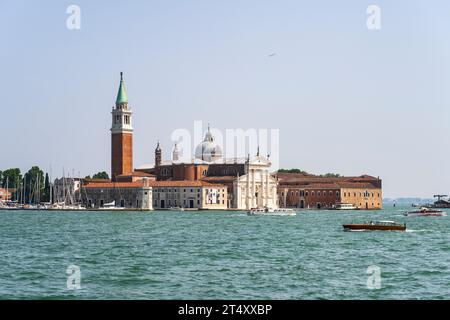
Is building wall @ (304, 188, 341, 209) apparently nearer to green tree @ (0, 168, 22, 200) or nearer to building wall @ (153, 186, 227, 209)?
building wall @ (153, 186, 227, 209)

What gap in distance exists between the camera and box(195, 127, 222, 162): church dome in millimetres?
83094

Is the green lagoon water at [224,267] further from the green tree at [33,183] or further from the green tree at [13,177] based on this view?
the green tree at [13,177]

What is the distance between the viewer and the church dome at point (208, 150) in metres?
83.1

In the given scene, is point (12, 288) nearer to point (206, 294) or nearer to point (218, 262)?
point (206, 294)

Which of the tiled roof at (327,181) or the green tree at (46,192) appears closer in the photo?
the tiled roof at (327,181)

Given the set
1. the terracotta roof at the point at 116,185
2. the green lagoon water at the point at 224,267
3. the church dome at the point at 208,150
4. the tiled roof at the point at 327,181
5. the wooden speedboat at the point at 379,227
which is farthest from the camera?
the church dome at the point at 208,150

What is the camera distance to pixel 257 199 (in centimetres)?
7800

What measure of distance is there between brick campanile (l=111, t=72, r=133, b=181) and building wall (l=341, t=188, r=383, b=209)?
2126cm

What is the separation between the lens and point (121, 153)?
78625 millimetres

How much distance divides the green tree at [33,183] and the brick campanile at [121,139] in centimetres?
1112

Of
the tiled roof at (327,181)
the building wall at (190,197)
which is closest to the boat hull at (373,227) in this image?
the building wall at (190,197)
